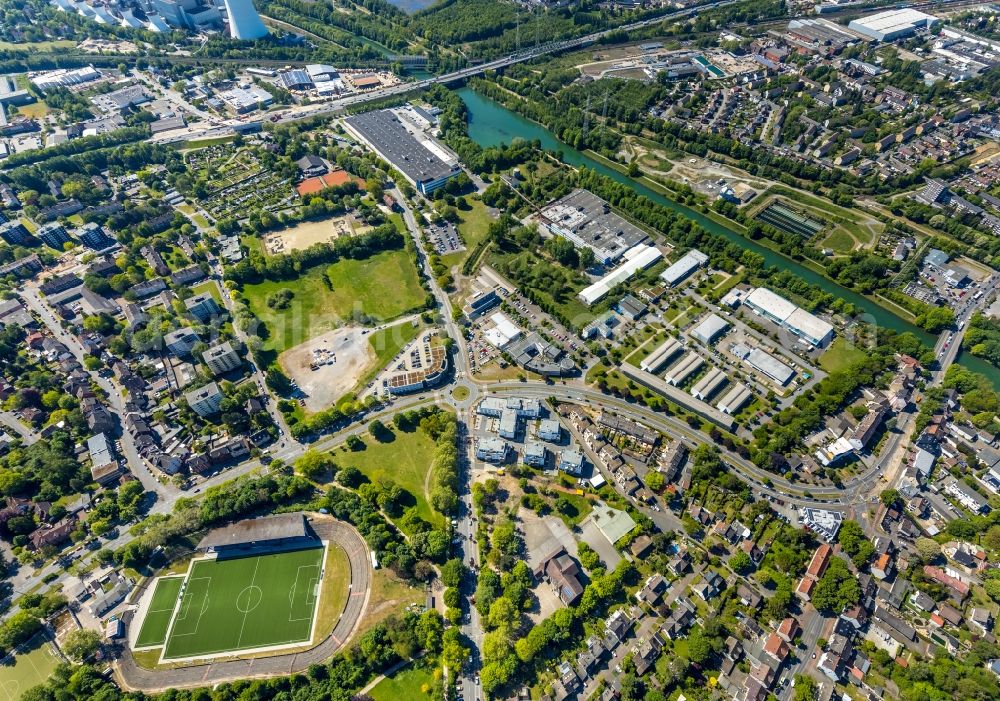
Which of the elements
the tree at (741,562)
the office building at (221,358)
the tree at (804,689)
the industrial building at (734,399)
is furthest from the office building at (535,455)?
the office building at (221,358)

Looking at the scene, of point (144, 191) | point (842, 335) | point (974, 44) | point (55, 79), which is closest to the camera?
point (842, 335)

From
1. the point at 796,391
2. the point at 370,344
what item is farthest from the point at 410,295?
the point at 796,391

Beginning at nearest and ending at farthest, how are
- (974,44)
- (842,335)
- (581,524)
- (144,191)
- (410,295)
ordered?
(581,524) < (842,335) < (410,295) < (144,191) < (974,44)

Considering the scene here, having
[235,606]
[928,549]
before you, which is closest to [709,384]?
[928,549]

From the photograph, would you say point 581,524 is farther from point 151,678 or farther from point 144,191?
point 144,191

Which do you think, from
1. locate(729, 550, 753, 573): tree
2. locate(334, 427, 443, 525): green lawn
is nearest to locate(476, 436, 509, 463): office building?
locate(334, 427, 443, 525): green lawn
